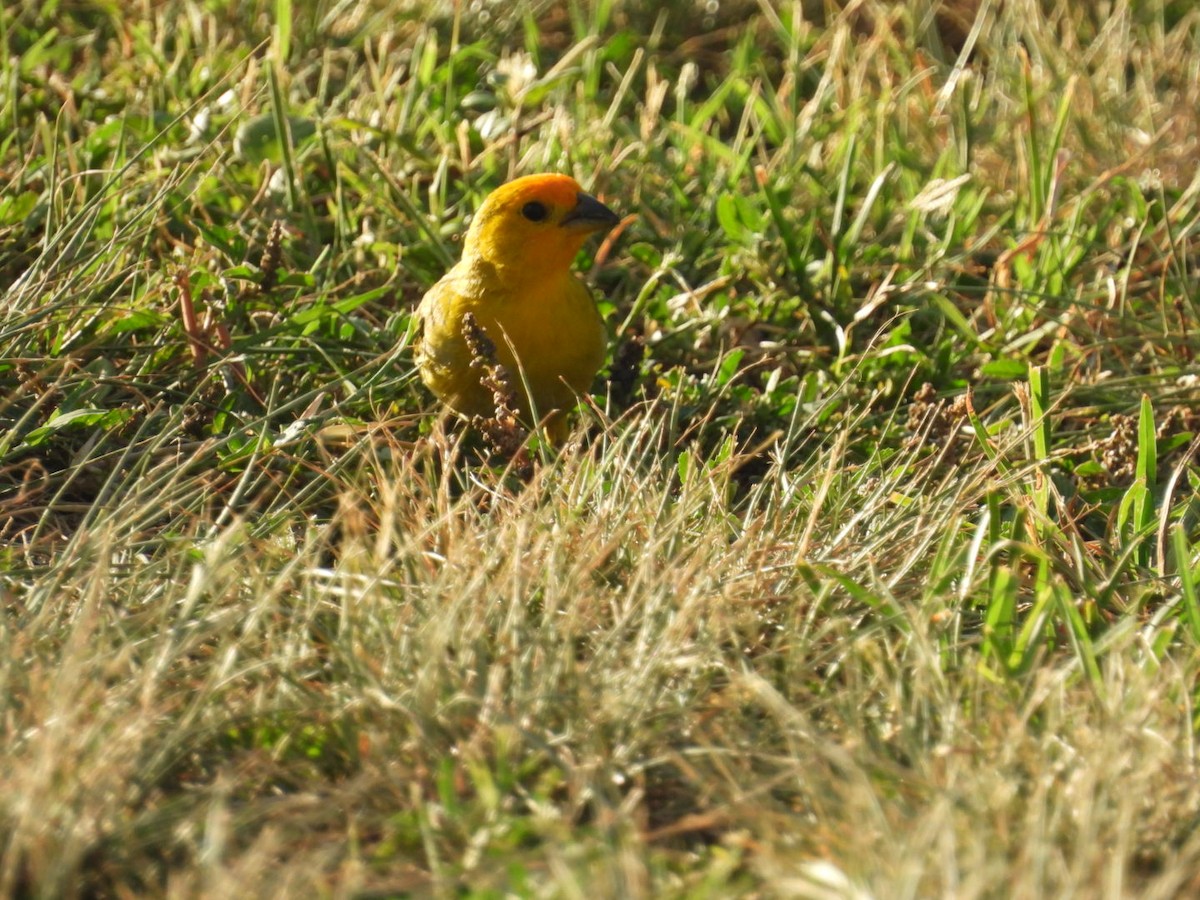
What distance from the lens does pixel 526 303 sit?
3.93m

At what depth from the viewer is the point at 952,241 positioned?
4527 mm

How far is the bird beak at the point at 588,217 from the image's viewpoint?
400cm

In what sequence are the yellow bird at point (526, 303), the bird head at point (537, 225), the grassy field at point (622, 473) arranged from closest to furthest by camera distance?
the grassy field at point (622, 473), the yellow bird at point (526, 303), the bird head at point (537, 225)

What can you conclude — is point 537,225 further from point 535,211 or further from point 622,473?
point 622,473

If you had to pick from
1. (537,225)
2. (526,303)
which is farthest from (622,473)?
(537,225)

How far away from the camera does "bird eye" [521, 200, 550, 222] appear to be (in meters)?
3.97

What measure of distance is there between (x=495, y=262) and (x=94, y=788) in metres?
2.18

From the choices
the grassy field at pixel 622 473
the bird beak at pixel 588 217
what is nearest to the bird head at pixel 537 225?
the bird beak at pixel 588 217

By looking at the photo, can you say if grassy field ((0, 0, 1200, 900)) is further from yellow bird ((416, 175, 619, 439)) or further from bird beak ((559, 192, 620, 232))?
bird beak ((559, 192, 620, 232))

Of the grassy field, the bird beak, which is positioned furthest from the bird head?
the grassy field

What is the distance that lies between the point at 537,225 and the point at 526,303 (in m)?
0.21

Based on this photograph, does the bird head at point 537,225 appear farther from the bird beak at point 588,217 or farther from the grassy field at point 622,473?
the grassy field at point 622,473

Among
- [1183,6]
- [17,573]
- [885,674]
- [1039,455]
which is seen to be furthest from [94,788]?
[1183,6]

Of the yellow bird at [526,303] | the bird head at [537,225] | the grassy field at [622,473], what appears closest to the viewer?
the grassy field at [622,473]
